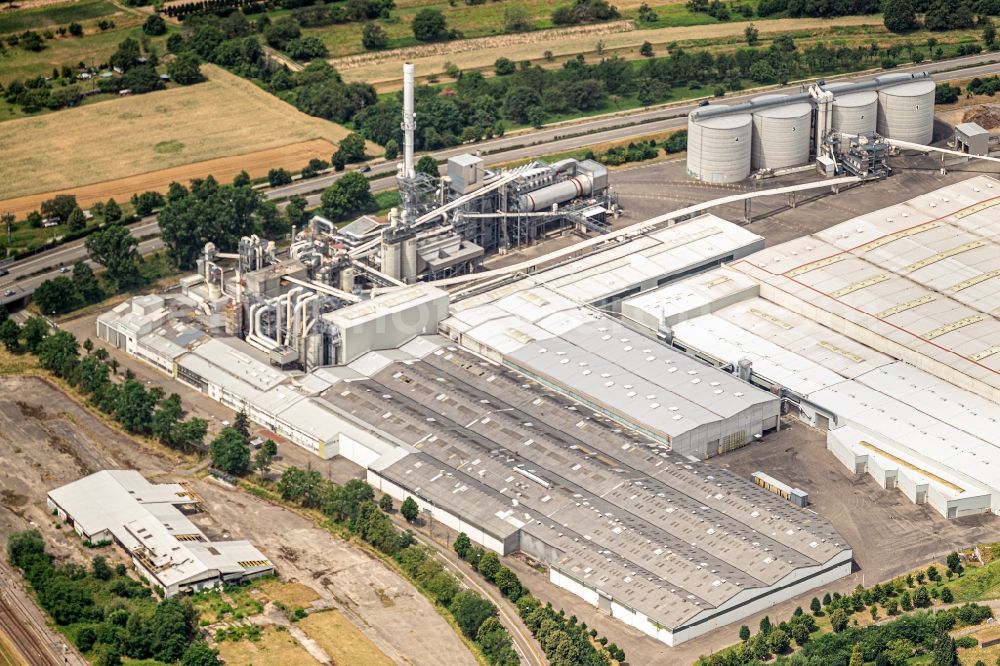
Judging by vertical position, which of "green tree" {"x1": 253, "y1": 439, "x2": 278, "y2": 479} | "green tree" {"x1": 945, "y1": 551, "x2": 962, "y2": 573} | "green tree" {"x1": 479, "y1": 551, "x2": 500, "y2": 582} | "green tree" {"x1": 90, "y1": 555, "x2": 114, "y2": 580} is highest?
"green tree" {"x1": 253, "y1": 439, "x2": 278, "y2": 479}

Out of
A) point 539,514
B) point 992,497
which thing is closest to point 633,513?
point 539,514

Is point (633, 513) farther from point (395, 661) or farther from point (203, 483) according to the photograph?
point (203, 483)

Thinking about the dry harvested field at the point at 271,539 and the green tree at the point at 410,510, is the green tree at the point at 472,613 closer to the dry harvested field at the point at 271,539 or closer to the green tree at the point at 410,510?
the dry harvested field at the point at 271,539

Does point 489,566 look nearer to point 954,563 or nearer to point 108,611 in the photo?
point 108,611

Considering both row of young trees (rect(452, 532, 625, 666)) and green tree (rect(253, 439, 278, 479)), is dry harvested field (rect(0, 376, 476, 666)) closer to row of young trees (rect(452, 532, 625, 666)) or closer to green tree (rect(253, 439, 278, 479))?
green tree (rect(253, 439, 278, 479))

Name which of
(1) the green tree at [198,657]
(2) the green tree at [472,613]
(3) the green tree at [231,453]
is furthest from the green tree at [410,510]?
(1) the green tree at [198,657]

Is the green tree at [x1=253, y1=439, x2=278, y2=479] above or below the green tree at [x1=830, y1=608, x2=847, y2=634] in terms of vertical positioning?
above

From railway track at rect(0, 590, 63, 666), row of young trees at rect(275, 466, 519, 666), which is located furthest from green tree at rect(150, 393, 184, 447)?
railway track at rect(0, 590, 63, 666)

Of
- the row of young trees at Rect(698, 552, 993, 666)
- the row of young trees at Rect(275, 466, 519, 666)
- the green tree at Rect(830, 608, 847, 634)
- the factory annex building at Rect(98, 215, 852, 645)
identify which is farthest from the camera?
the factory annex building at Rect(98, 215, 852, 645)
